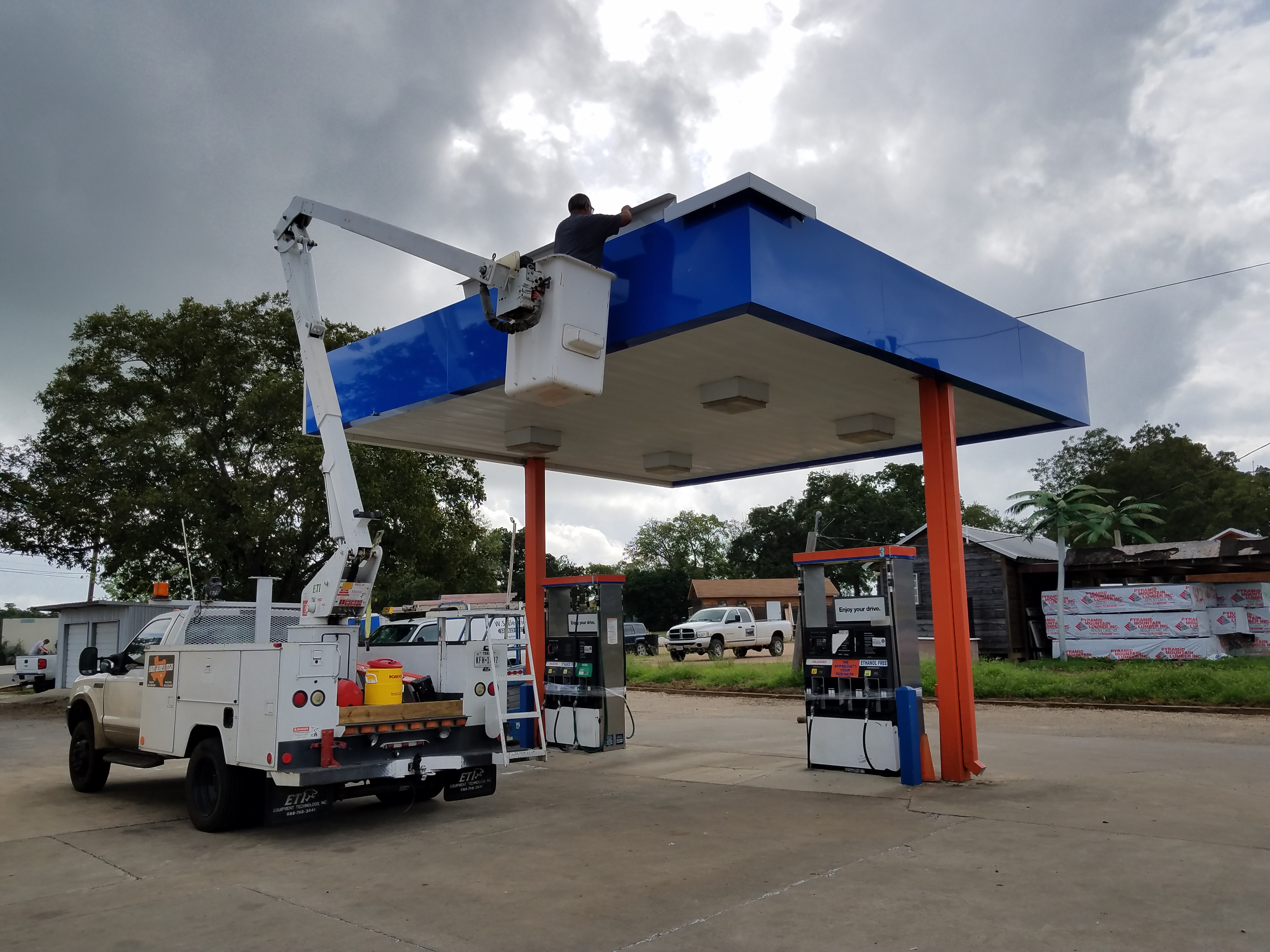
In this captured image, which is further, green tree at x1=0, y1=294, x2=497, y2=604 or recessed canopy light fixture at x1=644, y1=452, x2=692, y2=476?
green tree at x1=0, y1=294, x2=497, y2=604

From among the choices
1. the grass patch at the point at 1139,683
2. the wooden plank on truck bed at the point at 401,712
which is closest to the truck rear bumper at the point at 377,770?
the wooden plank on truck bed at the point at 401,712

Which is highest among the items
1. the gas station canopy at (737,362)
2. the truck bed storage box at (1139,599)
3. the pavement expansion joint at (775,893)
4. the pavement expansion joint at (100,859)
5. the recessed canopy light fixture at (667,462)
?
the gas station canopy at (737,362)

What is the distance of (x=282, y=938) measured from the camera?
16.9 feet

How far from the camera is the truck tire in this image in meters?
7.72

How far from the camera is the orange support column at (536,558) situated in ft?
45.3

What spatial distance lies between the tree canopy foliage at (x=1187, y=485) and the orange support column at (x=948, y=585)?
5247 centimetres

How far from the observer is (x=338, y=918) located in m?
5.51

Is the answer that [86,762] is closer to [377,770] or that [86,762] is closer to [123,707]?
[123,707]

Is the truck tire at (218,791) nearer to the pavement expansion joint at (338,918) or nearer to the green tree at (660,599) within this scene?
the pavement expansion joint at (338,918)

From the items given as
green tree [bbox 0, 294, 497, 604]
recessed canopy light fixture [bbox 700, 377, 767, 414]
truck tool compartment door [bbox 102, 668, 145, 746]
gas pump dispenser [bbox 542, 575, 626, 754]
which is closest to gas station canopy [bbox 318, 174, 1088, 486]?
recessed canopy light fixture [bbox 700, 377, 767, 414]

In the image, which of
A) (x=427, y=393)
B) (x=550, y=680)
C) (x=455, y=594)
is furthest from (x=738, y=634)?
(x=427, y=393)

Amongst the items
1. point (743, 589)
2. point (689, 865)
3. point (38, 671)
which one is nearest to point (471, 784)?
point (689, 865)

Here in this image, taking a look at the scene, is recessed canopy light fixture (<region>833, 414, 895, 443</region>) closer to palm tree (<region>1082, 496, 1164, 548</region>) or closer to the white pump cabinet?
the white pump cabinet

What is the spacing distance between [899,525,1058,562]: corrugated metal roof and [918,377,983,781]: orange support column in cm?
1948
